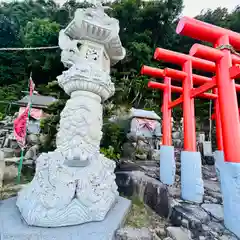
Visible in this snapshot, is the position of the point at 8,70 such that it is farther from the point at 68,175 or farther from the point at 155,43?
the point at 68,175

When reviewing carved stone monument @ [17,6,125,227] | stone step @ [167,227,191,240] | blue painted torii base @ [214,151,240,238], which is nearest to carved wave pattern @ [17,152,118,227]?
carved stone monument @ [17,6,125,227]

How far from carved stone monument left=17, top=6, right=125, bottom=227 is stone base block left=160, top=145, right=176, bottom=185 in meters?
1.68

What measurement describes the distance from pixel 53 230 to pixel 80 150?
2.87 feet

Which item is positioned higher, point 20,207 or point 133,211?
point 20,207

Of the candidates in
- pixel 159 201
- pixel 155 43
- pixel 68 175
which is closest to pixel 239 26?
pixel 155 43

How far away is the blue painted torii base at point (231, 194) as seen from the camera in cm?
174

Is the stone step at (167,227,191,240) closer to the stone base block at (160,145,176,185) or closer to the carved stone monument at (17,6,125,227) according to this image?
the carved stone monument at (17,6,125,227)

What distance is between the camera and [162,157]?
3826 mm

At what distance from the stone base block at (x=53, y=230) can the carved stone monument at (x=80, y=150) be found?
0.21ft

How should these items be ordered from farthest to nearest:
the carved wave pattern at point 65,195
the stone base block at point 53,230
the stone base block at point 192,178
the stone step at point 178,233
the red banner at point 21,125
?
1. the red banner at point 21,125
2. the stone base block at point 192,178
3. the stone step at point 178,233
4. the carved wave pattern at point 65,195
5. the stone base block at point 53,230

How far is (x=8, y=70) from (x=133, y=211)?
17055 mm

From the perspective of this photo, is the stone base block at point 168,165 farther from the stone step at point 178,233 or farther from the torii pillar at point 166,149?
the stone step at point 178,233

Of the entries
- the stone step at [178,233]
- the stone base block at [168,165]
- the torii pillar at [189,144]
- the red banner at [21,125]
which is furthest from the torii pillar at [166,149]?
the red banner at [21,125]

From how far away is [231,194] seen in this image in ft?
5.92
